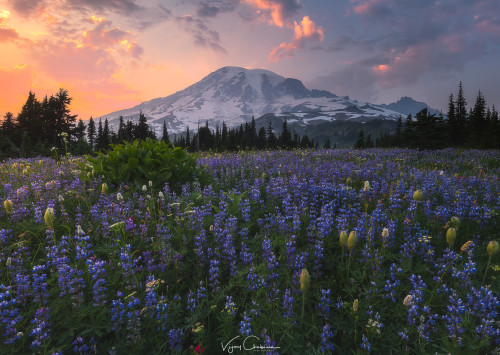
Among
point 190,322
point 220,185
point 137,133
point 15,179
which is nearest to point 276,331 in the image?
point 190,322

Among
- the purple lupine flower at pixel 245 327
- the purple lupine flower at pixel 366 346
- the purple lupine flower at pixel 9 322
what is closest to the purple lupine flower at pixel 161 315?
the purple lupine flower at pixel 245 327

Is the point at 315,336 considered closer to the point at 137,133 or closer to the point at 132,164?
the point at 132,164

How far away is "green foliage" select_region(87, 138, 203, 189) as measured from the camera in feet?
20.2

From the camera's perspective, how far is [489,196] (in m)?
5.13

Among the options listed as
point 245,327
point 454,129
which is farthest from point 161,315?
point 454,129

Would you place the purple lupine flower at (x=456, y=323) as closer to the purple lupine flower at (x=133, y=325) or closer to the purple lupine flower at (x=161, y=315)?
the purple lupine flower at (x=161, y=315)

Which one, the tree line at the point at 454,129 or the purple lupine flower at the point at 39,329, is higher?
the tree line at the point at 454,129

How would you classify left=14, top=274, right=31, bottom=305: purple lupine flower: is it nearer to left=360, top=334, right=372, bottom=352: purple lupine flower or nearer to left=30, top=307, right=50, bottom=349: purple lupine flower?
left=30, top=307, right=50, bottom=349: purple lupine flower

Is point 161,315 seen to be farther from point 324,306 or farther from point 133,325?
point 324,306

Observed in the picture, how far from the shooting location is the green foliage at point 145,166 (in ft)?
20.2

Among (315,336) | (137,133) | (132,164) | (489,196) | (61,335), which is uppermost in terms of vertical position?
(137,133)

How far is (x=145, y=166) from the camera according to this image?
626 centimetres

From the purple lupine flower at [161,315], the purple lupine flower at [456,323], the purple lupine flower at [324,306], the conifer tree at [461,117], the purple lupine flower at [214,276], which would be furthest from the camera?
the conifer tree at [461,117]

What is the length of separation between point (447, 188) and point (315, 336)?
509 centimetres
